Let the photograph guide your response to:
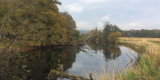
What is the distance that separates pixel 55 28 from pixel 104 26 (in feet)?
106

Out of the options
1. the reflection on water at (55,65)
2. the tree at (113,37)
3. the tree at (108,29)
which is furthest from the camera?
the tree at (108,29)

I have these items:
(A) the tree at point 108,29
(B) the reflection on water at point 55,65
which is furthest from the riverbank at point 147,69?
(A) the tree at point 108,29

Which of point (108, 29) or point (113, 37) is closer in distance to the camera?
point (113, 37)

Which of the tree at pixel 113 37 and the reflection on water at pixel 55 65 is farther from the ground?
the tree at pixel 113 37

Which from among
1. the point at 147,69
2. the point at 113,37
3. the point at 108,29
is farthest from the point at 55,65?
the point at 108,29

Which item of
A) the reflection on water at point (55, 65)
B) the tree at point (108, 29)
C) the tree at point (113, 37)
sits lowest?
the reflection on water at point (55, 65)

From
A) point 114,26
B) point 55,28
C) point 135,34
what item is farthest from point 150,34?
point 55,28

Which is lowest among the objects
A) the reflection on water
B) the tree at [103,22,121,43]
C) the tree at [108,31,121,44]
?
the reflection on water

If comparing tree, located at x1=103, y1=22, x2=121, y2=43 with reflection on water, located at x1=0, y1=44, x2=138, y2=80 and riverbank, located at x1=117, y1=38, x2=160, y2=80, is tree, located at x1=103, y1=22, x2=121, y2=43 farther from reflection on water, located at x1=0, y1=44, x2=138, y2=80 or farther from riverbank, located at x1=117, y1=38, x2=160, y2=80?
riverbank, located at x1=117, y1=38, x2=160, y2=80

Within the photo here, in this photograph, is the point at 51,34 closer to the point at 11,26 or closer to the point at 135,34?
the point at 11,26

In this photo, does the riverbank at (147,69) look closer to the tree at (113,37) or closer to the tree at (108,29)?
Result: the tree at (113,37)

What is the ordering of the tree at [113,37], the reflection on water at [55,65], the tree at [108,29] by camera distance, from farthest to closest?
the tree at [108,29] < the tree at [113,37] < the reflection on water at [55,65]

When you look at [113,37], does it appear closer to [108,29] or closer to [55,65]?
[108,29]

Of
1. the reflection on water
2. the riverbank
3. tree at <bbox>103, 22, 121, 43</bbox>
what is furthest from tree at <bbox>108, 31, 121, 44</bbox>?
the riverbank
